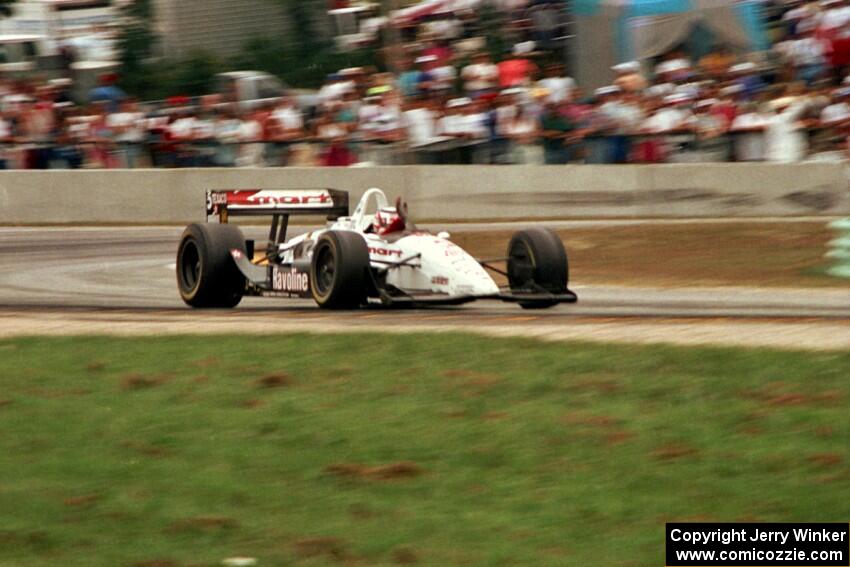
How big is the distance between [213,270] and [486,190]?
26.6 feet

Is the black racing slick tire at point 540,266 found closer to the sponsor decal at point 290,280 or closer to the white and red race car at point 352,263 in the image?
the white and red race car at point 352,263

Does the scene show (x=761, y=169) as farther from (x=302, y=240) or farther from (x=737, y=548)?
(x=737, y=548)

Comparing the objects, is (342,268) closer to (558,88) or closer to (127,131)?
(558,88)

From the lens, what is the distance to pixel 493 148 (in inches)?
789

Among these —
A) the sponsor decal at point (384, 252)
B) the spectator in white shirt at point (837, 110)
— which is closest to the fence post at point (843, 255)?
the spectator in white shirt at point (837, 110)

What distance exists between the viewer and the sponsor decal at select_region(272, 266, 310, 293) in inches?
474

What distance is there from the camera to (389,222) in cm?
1185

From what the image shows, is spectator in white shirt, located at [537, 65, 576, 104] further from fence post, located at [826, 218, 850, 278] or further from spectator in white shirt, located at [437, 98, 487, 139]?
fence post, located at [826, 218, 850, 278]

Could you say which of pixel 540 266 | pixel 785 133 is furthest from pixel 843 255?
pixel 785 133

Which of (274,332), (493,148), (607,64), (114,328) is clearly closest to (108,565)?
(274,332)

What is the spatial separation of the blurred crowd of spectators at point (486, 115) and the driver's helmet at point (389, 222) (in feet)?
27.0

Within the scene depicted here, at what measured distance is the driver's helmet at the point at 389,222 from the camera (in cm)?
1181

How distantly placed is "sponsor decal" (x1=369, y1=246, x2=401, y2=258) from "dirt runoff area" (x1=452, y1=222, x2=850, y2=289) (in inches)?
144

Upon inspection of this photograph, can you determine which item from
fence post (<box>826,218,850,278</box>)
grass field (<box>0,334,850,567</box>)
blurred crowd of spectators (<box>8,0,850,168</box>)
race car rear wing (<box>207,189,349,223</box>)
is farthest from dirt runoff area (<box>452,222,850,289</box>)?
grass field (<box>0,334,850,567</box>)
